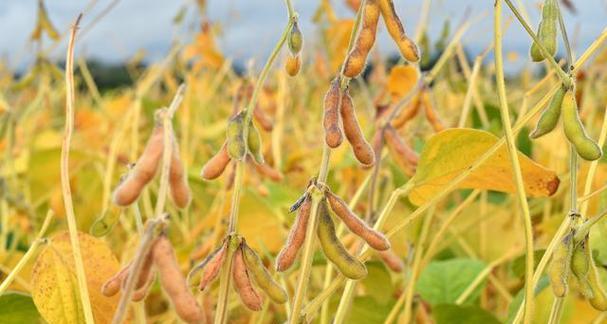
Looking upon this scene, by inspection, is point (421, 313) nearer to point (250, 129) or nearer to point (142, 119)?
point (250, 129)

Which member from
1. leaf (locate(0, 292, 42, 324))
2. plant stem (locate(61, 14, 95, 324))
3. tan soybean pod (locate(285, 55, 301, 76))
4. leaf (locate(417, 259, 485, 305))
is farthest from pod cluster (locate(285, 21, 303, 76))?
leaf (locate(417, 259, 485, 305))

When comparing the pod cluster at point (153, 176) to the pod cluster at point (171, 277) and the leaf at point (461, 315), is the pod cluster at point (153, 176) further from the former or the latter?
the leaf at point (461, 315)

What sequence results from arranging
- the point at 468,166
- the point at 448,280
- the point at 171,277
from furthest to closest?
the point at 448,280
the point at 468,166
the point at 171,277

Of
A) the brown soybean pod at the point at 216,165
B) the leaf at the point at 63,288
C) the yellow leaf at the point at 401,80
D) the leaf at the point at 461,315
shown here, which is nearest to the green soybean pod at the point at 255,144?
the brown soybean pod at the point at 216,165

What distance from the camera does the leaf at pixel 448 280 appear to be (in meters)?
0.69

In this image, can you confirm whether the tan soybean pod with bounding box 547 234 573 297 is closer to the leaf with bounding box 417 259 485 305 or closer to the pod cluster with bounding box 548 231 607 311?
the pod cluster with bounding box 548 231 607 311

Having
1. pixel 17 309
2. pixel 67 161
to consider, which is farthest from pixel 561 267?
pixel 17 309

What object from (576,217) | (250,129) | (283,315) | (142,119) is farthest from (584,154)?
(142,119)

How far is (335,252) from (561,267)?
0.10m

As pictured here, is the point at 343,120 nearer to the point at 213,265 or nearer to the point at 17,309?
the point at 213,265

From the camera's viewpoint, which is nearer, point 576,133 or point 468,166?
point 576,133

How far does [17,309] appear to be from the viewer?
54 cm

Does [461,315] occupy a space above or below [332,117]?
below

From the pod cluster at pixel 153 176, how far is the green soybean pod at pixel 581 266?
0.58 ft
